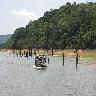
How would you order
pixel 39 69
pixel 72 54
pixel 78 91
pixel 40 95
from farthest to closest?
pixel 72 54, pixel 39 69, pixel 78 91, pixel 40 95

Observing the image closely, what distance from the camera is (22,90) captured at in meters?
58.5

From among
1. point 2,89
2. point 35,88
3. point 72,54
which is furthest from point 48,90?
point 72,54

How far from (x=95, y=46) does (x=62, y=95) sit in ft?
455

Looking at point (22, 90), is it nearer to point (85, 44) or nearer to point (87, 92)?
point (87, 92)

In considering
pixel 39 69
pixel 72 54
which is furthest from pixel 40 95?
pixel 72 54

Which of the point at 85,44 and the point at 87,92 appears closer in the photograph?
the point at 87,92

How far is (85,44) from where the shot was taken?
19700 centimetres

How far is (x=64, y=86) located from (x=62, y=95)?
10.8 meters

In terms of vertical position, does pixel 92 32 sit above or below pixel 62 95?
above

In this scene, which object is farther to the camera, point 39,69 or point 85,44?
point 85,44

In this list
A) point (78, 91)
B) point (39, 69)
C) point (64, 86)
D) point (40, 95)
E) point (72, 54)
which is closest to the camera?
point (40, 95)

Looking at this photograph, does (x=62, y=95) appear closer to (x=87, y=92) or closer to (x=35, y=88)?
(x=87, y=92)

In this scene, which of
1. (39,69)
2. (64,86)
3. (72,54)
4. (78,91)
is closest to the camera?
(78,91)

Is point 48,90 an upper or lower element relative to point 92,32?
lower
